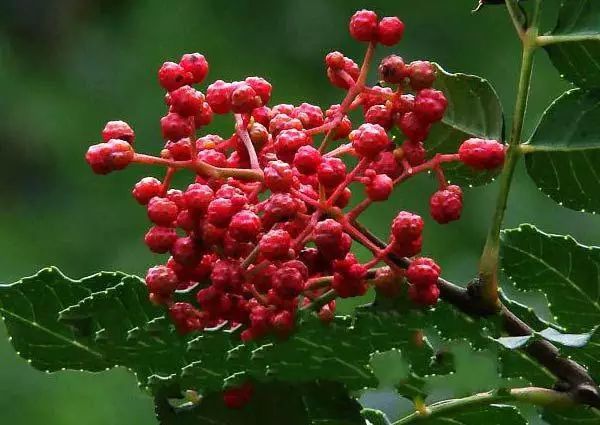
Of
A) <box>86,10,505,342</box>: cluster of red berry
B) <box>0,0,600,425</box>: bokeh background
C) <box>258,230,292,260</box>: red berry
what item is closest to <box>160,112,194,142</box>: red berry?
<box>86,10,505,342</box>: cluster of red berry

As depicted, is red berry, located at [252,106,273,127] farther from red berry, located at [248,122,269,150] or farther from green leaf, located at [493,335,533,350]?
green leaf, located at [493,335,533,350]

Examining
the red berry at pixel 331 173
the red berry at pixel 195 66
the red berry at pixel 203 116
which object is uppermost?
the red berry at pixel 195 66

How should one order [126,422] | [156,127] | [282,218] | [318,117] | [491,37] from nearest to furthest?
1. [282,218]
2. [318,117]
3. [126,422]
4. [156,127]
5. [491,37]

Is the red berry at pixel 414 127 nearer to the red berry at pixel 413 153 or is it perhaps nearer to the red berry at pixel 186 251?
the red berry at pixel 413 153

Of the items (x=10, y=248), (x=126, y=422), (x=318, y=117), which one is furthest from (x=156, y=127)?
(x=318, y=117)

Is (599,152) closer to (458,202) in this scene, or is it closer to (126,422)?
(458,202)

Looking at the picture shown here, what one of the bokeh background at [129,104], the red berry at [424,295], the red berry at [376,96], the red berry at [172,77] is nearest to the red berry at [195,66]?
the red berry at [172,77]
